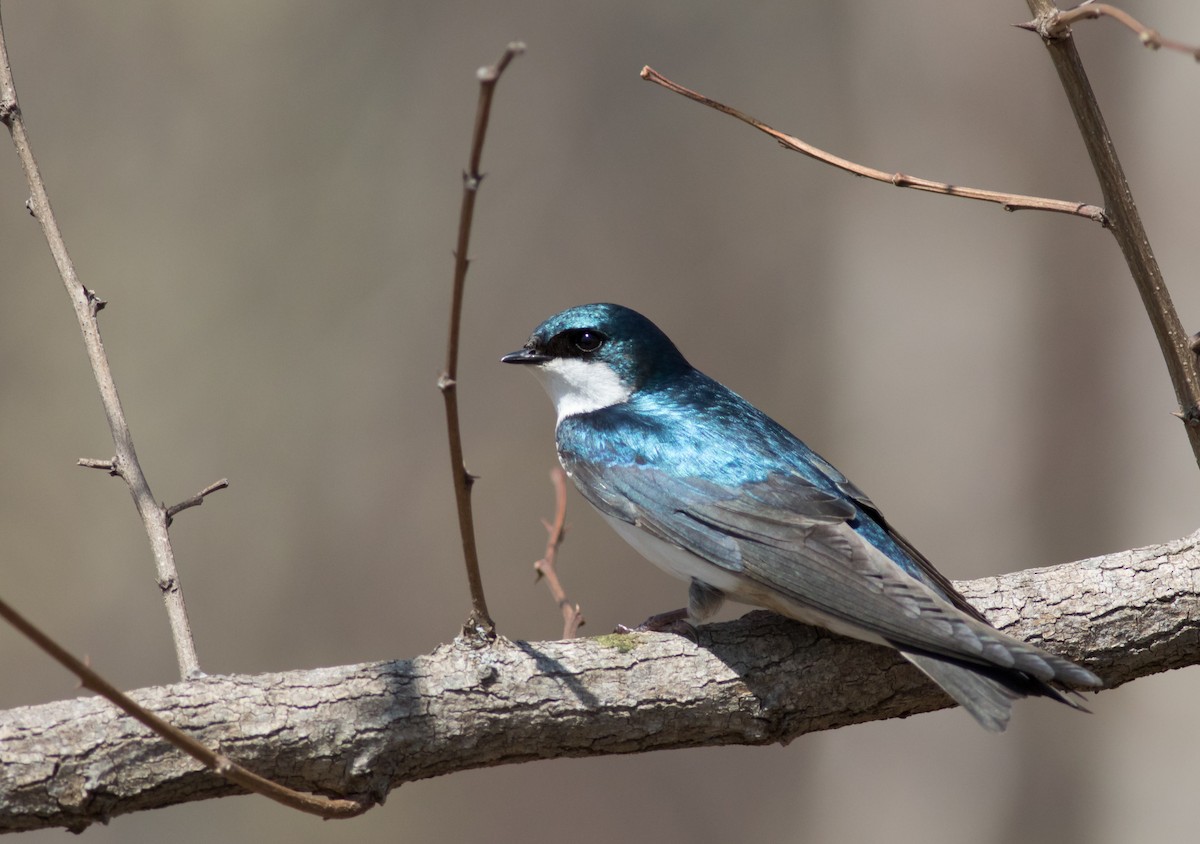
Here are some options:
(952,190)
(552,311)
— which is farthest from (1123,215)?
(552,311)

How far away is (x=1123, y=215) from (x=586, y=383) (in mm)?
1902

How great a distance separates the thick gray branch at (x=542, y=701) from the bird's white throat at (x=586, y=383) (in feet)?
3.31

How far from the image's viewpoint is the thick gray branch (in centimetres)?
235

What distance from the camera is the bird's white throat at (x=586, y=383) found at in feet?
12.4

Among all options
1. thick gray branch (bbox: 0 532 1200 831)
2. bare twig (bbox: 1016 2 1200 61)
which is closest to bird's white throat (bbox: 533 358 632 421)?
thick gray branch (bbox: 0 532 1200 831)

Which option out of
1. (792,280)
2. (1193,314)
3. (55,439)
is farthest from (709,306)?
(55,439)

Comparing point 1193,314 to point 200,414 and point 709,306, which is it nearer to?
point 709,306

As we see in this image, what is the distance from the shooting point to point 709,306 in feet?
28.5

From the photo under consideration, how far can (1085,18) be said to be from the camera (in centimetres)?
195

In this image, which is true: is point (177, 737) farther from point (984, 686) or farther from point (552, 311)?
point (552, 311)

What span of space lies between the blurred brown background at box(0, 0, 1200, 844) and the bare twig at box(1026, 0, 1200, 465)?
147 inches

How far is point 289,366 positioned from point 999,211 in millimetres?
4748

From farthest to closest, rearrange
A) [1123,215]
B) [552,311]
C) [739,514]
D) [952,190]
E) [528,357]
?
[552,311]
[528,357]
[739,514]
[952,190]
[1123,215]

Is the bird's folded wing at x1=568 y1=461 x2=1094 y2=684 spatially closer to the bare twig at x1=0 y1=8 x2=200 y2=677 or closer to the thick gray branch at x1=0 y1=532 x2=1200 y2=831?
the thick gray branch at x1=0 y1=532 x2=1200 y2=831
